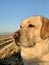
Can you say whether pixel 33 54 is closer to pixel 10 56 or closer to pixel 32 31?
pixel 32 31

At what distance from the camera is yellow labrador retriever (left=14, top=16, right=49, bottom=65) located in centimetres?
661

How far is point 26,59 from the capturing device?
696cm

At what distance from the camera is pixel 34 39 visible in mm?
6816

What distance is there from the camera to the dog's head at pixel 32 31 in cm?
671

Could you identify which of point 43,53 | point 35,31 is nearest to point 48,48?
point 43,53

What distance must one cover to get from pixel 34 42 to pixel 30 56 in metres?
0.39

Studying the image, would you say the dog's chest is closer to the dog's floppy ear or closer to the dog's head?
the dog's head

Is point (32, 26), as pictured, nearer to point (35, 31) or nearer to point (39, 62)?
point (35, 31)

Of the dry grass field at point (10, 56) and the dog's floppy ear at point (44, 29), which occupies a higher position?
the dog's floppy ear at point (44, 29)

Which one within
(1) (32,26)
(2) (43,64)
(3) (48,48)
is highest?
(1) (32,26)

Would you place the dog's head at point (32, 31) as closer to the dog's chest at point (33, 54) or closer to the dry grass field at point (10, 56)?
the dog's chest at point (33, 54)

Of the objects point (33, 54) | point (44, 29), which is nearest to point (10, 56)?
point (33, 54)

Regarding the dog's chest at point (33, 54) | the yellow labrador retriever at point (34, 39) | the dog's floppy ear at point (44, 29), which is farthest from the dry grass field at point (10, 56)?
the dog's floppy ear at point (44, 29)

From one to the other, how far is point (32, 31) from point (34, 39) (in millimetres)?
223
